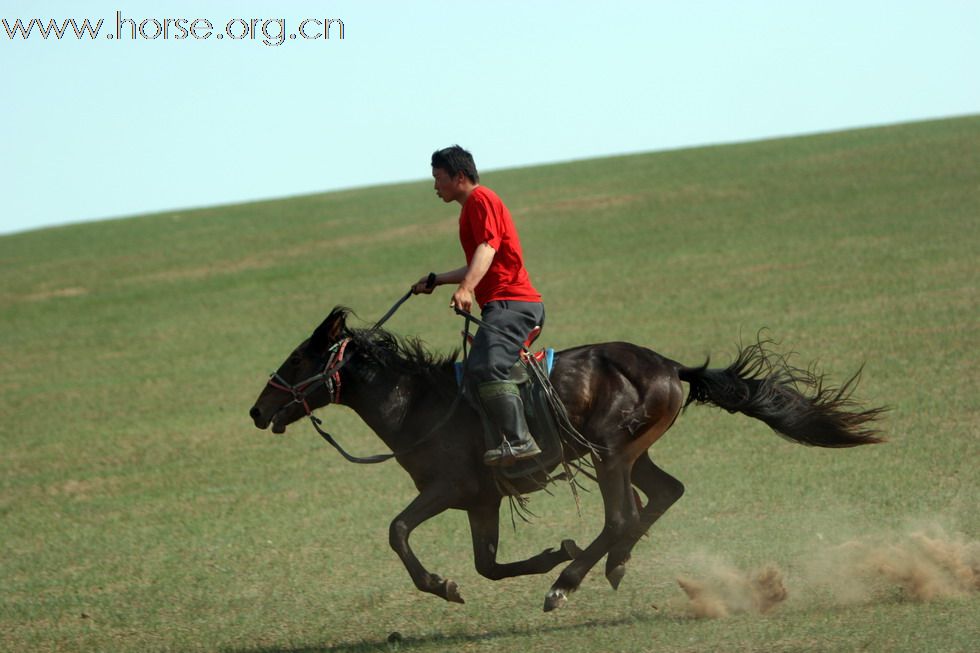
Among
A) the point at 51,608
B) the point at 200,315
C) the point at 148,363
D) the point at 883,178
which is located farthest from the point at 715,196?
the point at 51,608

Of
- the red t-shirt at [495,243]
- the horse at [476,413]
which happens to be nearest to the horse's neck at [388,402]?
the horse at [476,413]

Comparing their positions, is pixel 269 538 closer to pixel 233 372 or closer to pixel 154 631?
pixel 154 631

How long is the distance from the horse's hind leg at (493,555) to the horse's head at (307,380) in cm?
126

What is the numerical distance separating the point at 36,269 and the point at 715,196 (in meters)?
18.0

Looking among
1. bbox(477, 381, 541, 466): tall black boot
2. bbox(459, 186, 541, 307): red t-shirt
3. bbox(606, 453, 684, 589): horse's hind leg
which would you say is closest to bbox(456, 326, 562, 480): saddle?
bbox(477, 381, 541, 466): tall black boot

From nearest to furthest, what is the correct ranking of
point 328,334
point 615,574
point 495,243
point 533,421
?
point 495,243 → point 533,421 → point 328,334 → point 615,574

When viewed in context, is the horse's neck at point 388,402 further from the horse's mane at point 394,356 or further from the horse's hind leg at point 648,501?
the horse's hind leg at point 648,501

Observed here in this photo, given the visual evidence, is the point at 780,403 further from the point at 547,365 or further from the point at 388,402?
the point at 388,402

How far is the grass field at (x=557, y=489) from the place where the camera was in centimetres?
834

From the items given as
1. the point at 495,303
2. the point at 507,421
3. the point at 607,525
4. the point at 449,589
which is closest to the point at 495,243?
the point at 495,303

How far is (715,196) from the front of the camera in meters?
31.4

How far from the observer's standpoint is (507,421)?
767 centimetres

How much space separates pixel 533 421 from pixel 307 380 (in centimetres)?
149

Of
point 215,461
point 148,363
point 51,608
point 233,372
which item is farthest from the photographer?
point 148,363
